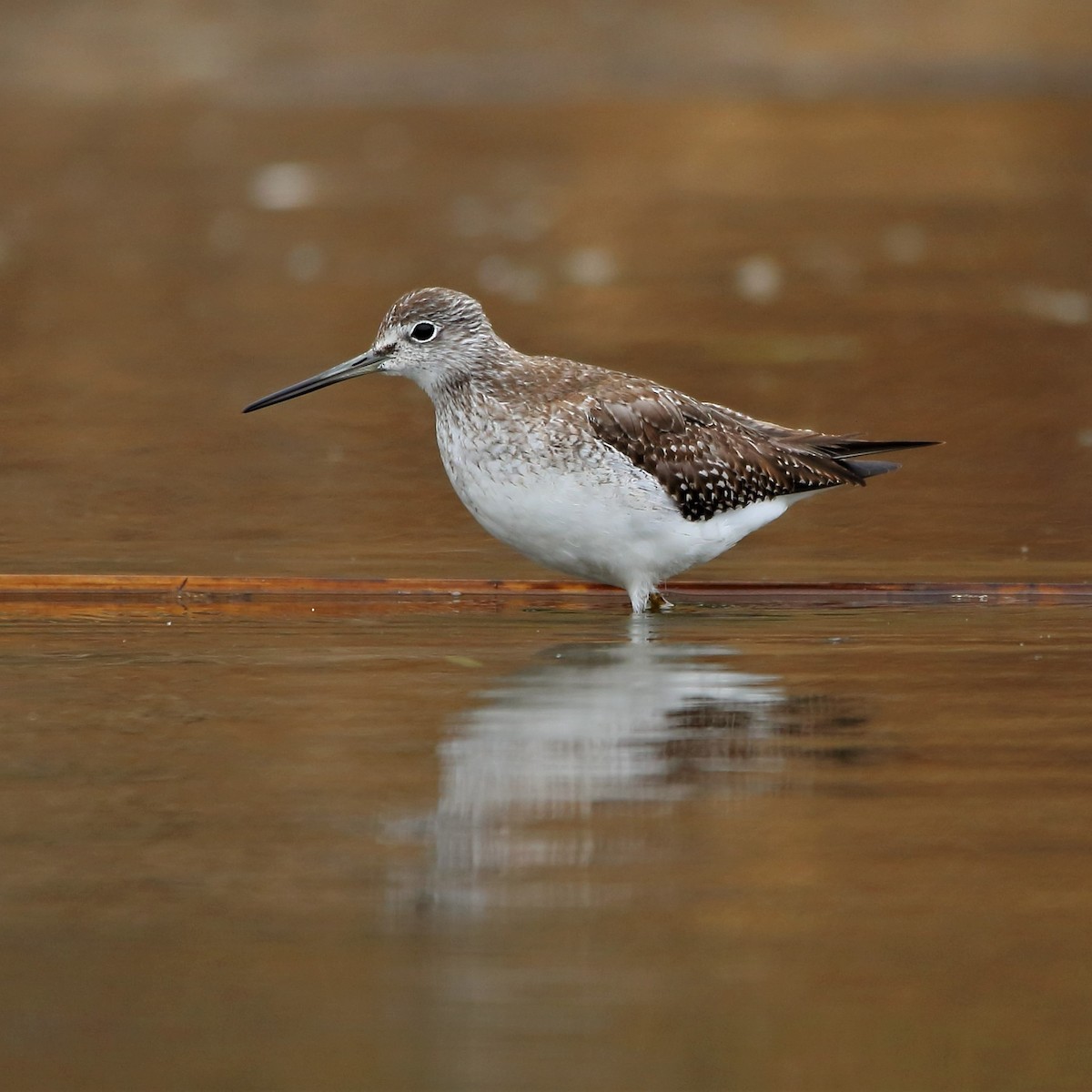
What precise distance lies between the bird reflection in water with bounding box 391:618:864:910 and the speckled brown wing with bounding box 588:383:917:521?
86 centimetres

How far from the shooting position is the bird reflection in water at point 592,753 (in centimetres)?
554

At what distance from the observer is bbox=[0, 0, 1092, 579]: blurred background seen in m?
10.7

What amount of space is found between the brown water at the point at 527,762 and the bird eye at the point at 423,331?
1.01m

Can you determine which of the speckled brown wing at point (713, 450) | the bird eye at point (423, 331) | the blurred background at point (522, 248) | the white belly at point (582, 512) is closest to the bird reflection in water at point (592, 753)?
the white belly at point (582, 512)

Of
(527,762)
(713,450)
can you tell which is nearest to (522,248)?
(713,450)

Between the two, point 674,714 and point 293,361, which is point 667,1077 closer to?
point 674,714

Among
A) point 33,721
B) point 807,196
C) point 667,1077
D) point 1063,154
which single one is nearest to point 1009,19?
point 1063,154

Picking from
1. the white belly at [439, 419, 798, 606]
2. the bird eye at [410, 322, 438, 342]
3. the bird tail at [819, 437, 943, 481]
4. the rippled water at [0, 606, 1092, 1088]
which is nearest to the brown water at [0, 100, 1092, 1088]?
the rippled water at [0, 606, 1092, 1088]

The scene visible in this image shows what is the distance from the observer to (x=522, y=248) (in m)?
21.0

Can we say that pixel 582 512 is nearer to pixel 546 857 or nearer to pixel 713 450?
pixel 713 450

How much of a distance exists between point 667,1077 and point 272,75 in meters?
30.0

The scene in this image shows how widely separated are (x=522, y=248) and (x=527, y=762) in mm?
14964

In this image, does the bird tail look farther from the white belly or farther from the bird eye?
the bird eye

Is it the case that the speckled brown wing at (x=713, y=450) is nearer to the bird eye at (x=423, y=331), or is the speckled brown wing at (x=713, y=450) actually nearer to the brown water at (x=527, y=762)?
the brown water at (x=527, y=762)
